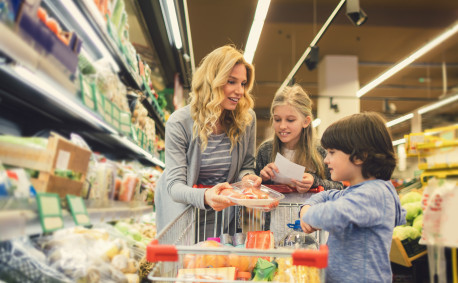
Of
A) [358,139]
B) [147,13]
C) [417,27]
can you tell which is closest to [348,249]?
[358,139]

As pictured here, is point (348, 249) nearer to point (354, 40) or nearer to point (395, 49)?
point (354, 40)

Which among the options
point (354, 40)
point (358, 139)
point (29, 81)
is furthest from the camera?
point (354, 40)

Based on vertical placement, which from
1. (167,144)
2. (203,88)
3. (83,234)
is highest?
(203,88)

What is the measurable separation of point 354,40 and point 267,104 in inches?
266

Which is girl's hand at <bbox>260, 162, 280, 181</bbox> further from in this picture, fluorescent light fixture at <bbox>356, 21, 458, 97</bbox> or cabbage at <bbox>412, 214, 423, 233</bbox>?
fluorescent light fixture at <bbox>356, 21, 458, 97</bbox>

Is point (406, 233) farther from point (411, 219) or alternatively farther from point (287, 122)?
point (287, 122)

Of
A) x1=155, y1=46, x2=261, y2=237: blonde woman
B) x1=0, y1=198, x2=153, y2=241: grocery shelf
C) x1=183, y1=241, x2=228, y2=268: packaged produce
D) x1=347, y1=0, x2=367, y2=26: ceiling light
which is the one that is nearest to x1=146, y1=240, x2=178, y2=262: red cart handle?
x1=183, y1=241, x2=228, y2=268: packaged produce

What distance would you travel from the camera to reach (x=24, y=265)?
4.24 feet

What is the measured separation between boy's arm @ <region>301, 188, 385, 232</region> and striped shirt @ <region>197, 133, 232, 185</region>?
29.2 inches

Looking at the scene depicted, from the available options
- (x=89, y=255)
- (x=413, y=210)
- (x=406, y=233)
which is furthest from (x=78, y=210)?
(x=413, y=210)

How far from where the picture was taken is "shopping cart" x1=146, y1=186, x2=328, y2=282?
105 centimetres

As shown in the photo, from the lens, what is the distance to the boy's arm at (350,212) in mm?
1275

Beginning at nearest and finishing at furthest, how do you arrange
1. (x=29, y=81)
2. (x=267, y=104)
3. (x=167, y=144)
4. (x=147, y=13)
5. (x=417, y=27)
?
(x=29, y=81)
(x=167, y=144)
(x=147, y=13)
(x=417, y=27)
(x=267, y=104)

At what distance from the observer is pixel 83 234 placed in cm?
171
